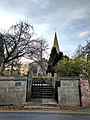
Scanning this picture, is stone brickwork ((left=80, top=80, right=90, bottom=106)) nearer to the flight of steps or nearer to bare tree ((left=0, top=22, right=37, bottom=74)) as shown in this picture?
the flight of steps

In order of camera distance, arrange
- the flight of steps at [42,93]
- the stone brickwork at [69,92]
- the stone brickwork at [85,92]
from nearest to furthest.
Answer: the stone brickwork at [85,92] < the stone brickwork at [69,92] < the flight of steps at [42,93]

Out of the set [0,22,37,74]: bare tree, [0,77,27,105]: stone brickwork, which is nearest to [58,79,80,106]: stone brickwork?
[0,77,27,105]: stone brickwork

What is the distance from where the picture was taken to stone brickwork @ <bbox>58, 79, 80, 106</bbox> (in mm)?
14234

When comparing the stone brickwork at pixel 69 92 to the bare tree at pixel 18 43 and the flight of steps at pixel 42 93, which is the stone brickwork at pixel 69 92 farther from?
the bare tree at pixel 18 43

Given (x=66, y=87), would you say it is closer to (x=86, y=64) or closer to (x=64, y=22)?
(x=86, y=64)

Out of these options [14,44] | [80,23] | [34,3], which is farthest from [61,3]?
[14,44]

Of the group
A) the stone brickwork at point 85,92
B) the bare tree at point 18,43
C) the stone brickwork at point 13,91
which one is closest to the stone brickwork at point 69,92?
the stone brickwork at point 85,92

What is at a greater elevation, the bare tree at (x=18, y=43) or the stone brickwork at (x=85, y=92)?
the bare tree at (x=18, y=43)

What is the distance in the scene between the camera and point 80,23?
1728 cm

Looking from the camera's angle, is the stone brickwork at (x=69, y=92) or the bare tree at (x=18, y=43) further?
the bare tree at (x=18, y=43)

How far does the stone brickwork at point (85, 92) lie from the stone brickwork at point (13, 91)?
4.29m

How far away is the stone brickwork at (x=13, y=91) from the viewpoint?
14.3 metres

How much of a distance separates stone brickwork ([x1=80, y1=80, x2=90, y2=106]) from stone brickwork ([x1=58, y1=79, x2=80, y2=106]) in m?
0.38

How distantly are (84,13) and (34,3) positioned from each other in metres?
4.81
